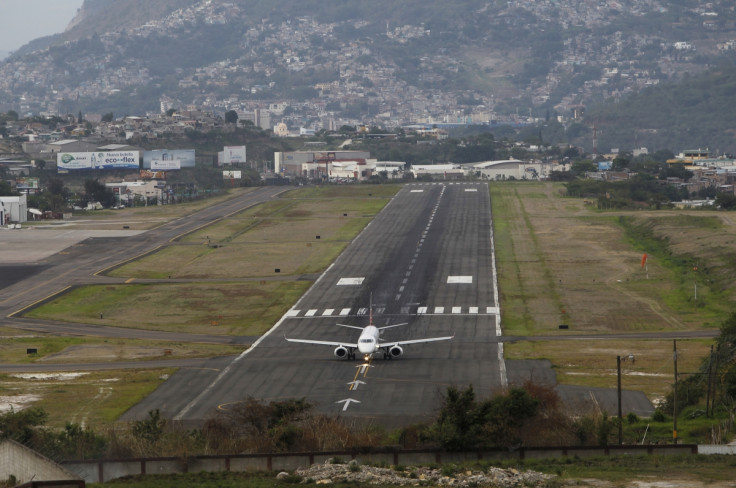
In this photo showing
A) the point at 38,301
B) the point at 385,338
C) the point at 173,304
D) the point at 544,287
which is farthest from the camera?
the point at 544,287

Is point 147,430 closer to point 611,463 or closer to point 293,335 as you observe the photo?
point 611,463

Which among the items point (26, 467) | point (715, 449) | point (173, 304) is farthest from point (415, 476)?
point (173, 304)

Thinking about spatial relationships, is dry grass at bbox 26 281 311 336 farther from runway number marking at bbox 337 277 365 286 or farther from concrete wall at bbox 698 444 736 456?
concrete wall at bbox 698 444 736 456

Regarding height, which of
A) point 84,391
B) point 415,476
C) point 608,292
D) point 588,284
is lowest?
point 84,391

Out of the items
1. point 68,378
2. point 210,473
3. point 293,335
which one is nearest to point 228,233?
point 293,335

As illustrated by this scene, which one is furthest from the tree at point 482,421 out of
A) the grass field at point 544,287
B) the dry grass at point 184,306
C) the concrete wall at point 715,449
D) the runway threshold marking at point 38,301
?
the runway threshold marking at point 38,301

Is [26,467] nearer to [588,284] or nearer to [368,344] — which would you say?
[368,344]
